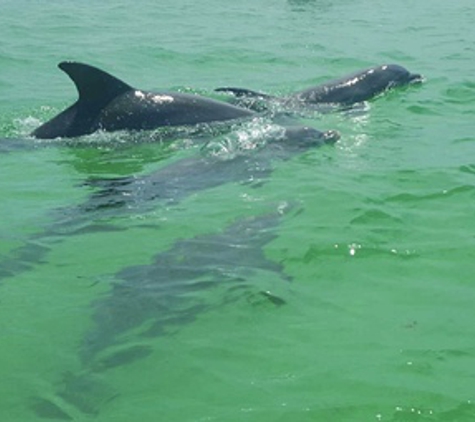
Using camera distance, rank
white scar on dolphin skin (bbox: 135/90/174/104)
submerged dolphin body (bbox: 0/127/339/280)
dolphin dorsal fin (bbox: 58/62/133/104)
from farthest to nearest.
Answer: white scar on dolphin skin (bbox: 135/90/174/104)
dolphin dorsal fin (bbox: 58/62/133/104)
submerged dolphin body (bbox: 0/127/339/280)

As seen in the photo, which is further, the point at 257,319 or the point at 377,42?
the point at 377,42

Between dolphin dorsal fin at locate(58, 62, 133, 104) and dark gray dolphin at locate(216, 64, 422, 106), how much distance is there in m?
2.81

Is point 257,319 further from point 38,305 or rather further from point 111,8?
point 111,8

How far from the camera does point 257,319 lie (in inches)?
274

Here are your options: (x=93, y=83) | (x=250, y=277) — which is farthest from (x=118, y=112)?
(x=250, y=277)

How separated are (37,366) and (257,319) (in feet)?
5.34

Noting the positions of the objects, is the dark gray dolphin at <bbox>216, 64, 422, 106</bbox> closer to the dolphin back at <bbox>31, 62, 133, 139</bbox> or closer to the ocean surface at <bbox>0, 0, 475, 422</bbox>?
the ocean surface at <bbox>0, 0, 475, 422</bbox>

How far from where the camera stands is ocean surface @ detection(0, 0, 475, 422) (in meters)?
5.89

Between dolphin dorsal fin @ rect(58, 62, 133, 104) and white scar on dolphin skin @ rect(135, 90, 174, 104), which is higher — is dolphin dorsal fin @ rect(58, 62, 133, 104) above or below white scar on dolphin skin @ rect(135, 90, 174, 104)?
above

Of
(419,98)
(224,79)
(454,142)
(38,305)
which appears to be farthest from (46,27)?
(38,305)

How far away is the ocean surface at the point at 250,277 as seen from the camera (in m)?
5.89

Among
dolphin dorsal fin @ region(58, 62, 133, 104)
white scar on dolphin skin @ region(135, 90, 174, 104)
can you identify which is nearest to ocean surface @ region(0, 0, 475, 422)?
dolphin dorsal fin @ region(58, 62, 133, 104)

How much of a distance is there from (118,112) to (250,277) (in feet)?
19.5

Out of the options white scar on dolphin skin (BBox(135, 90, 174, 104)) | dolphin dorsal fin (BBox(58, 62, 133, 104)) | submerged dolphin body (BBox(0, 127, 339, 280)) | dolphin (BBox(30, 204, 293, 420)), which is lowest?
submerged dolphin body (BBox(0, 127, 339, 280))
